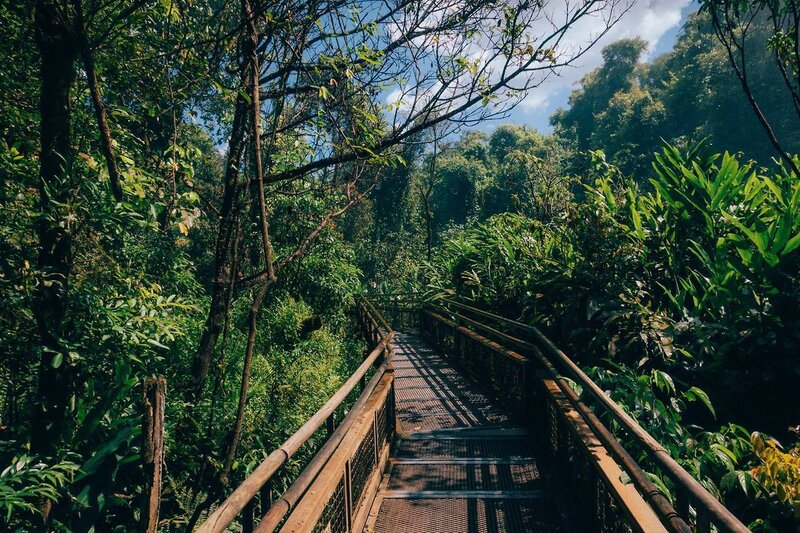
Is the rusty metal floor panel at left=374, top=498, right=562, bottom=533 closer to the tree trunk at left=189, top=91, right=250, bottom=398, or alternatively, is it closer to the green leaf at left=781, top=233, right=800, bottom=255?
the tree trunk at left=189, top=91, right=250, bottom=398

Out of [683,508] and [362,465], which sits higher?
[683,508]

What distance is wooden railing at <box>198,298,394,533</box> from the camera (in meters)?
1.78

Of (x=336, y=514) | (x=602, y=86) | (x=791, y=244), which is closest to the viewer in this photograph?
(x=336, y=514)

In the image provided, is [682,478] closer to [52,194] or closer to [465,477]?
[465,477]

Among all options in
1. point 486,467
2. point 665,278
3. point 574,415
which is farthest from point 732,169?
A: point 486,467

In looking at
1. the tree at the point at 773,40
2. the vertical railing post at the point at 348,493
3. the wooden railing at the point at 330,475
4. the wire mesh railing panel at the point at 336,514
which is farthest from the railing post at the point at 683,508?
the tree at the point at 773,40

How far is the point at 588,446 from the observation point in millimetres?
3014

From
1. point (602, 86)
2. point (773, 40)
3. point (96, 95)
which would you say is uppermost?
point (602, 86)

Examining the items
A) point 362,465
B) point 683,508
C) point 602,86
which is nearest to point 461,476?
point 362,465

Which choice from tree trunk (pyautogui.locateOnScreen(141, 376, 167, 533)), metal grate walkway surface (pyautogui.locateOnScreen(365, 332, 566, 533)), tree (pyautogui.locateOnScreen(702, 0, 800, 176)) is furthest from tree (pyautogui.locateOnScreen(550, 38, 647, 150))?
tree trunk (pyautogui.locateOnScreen(141, 376, 167, 533))

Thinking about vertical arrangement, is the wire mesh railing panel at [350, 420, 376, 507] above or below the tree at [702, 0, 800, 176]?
below

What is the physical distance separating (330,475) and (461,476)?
186 centimetres

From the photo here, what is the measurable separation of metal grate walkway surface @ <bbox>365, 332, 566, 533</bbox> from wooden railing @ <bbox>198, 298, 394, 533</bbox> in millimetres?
244

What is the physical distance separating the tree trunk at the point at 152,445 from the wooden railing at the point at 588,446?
5.85 feet
